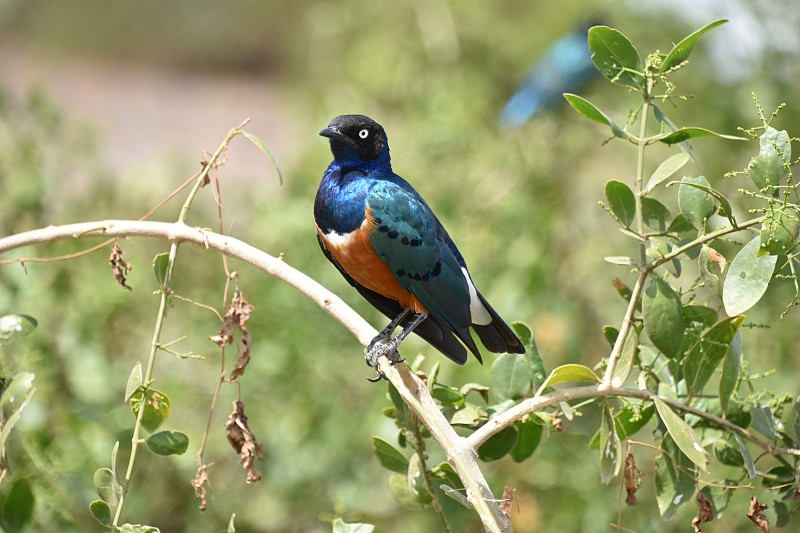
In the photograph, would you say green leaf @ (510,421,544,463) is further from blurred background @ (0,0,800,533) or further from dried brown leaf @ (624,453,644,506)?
blurred background @ (0,0,800,533)

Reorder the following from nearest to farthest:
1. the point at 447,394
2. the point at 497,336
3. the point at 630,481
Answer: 1. the point at 630,481
2. the point at 447,394
3. the point at 497,336

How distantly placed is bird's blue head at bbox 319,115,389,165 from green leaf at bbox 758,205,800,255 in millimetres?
1051

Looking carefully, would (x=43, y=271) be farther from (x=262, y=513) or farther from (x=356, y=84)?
(x=356, y=84)

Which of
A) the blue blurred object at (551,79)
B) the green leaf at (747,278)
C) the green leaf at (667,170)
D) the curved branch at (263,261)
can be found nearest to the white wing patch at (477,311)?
the curved branch at (263,261)

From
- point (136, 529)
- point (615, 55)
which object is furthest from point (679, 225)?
point (136, 529)

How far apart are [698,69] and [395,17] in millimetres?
1562

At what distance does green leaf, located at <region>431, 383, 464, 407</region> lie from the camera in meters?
1.60

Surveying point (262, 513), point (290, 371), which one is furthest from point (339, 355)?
Result: point (262, 513)

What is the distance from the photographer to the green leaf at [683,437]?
128 centimetres

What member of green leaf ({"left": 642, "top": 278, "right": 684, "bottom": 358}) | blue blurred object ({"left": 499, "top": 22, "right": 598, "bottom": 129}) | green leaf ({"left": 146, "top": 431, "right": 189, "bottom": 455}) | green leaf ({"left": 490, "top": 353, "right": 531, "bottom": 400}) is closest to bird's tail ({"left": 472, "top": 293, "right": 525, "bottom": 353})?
green leaf ({"left": 490, "top": 353, "right": 531, "bottom": 400})

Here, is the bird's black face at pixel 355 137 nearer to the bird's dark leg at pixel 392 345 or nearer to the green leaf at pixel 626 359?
the bird's dark leg at pixel 392 345

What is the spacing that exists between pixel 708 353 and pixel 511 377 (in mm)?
373

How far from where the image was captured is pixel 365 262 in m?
1.98

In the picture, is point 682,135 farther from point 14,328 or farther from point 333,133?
point 14,328
